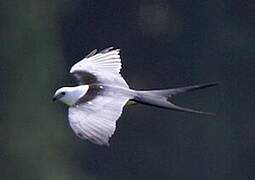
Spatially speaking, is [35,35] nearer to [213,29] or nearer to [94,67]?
[213,29]

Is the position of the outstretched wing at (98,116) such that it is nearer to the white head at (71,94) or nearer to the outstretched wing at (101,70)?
the white head at (71,94)

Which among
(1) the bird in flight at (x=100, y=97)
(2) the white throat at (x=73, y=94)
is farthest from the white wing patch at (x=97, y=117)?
(2) the white throat at (x=73, y=94)

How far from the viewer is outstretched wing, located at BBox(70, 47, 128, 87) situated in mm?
6340

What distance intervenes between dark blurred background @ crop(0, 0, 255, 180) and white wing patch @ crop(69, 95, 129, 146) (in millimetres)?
2587

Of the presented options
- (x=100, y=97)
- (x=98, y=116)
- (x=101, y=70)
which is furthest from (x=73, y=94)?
(x=101, y=70)

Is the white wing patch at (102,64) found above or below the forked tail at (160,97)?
above

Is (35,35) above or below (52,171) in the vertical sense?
above

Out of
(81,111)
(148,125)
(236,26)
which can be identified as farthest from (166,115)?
(81,111)

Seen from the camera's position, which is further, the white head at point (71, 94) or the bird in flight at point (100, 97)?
the white head at point (71, 94)

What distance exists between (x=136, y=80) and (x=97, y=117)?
2916 mm

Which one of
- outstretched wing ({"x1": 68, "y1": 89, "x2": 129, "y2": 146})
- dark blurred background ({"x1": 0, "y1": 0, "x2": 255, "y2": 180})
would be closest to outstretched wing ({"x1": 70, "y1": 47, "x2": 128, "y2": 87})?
outstretched wing ({"x1": 68, "y1": 89, "x2": 129, "y2": 146})

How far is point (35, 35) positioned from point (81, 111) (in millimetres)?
2849

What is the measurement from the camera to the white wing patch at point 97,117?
17.1 ft

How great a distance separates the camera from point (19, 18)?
27.3 feet
